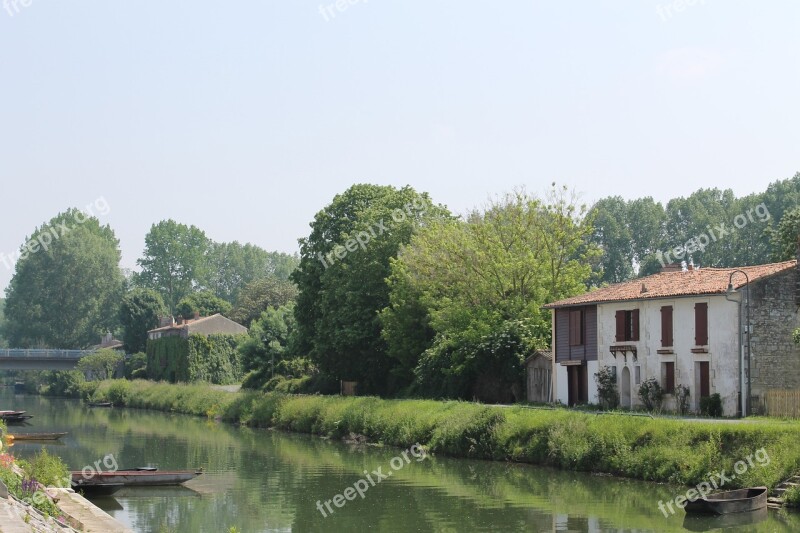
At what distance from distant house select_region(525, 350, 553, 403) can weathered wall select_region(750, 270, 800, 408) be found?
13.8 meters

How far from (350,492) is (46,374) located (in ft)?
400

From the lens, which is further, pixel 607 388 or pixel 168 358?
pixel 168 358

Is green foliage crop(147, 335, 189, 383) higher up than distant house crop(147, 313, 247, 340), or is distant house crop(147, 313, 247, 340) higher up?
distant house crop(147, 313, 247, 340)

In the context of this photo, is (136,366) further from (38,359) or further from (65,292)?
(65,292)

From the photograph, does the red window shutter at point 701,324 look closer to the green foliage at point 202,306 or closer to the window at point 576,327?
the window at point 576,327

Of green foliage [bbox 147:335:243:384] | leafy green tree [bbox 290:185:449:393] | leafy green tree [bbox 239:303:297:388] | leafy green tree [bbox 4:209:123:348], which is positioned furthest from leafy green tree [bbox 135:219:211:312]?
leafy green tree [bbox 290:185:449:393]

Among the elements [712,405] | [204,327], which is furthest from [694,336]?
[204,327]

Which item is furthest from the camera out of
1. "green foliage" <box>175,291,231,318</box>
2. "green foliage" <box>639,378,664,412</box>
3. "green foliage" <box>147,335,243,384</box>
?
"green foliage" <box>175,291,231,318</box>

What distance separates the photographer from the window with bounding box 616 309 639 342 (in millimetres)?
51250

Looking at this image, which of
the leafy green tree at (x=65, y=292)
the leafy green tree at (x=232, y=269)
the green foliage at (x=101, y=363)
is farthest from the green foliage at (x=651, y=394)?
the leafy green tree at (x=232, y=269)

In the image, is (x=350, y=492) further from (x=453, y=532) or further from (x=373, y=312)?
(x=373, y=312)

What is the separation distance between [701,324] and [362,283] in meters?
28.8

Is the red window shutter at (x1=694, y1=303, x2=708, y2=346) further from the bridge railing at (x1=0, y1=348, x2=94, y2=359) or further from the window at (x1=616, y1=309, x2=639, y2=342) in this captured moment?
the bridge railing at (x1=0, y1=348, x2=94, y2=359)

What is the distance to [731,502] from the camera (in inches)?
1214
